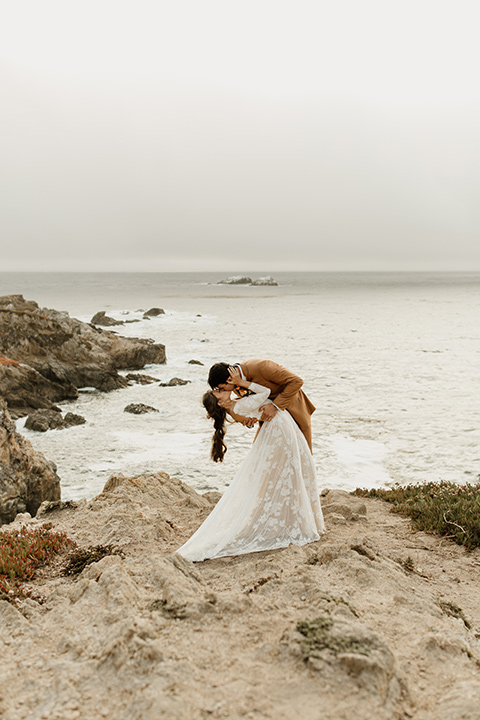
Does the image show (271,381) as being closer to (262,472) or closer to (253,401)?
(253,401)

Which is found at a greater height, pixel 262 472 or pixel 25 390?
pixel 262 472

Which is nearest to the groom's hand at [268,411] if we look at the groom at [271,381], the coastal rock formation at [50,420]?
the groom at [271,381]

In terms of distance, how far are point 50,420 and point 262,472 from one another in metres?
11.2

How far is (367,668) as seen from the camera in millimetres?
3359

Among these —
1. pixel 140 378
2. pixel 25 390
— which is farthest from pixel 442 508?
pixel 140 378

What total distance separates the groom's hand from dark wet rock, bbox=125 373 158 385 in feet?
53.8

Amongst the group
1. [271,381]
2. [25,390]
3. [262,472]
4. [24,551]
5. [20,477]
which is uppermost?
Answer: [271,381]

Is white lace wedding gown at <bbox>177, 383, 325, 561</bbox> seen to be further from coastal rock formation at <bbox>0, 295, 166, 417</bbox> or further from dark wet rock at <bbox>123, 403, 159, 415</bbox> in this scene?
coastal rock formation at <bbox>0, 295, 166, 417</bbox>

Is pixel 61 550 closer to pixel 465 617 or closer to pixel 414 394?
pixel 465 617

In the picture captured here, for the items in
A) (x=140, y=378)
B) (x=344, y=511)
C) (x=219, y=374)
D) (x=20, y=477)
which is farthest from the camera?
(x=140, y=378)

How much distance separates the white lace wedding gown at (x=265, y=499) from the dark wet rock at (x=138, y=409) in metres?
11.5

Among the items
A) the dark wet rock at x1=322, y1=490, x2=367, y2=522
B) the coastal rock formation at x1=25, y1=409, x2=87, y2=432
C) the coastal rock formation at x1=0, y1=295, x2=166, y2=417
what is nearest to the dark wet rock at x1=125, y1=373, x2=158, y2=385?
the coastal rock formation at x1=0, y1=295, x2=166, y2=417

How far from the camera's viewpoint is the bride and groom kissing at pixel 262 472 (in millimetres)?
6254

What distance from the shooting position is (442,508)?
8070mm
